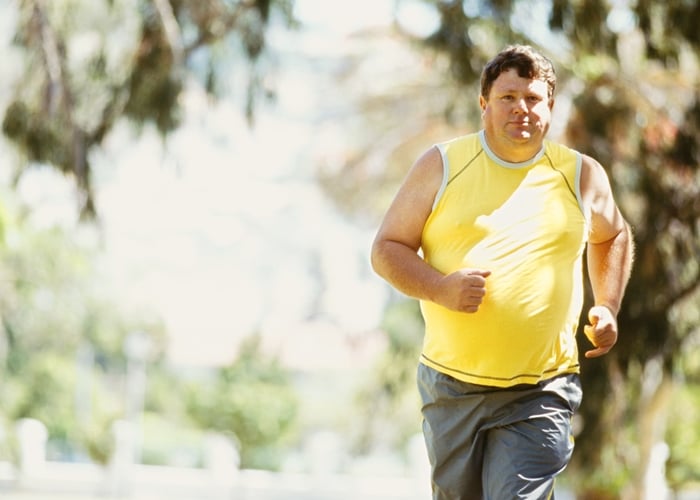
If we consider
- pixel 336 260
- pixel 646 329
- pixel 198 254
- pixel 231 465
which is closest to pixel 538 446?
pixel 646 329

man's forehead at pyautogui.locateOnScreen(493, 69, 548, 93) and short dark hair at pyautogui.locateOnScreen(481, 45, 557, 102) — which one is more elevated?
short dark hair at pyautogui.locateOnScreen(481, 45, 557, 102)

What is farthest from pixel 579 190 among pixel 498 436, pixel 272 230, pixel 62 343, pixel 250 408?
pixel 272 230

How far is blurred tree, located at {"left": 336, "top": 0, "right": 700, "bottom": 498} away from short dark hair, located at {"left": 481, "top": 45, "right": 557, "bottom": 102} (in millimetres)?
4883

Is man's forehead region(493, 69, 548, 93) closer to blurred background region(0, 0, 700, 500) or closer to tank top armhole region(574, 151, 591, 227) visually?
tank top armhole region(574, 151, 591, 227)

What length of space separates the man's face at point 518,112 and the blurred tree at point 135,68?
525 centimetres

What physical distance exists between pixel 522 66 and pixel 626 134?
6.98 m

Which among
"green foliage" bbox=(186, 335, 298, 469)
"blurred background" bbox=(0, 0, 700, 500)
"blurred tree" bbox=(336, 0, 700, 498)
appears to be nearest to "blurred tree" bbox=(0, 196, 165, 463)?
"blurred background" bbox=(0, 0, 700, 500)

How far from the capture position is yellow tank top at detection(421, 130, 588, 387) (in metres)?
3.01

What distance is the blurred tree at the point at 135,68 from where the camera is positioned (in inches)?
336

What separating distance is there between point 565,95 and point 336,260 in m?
22.5

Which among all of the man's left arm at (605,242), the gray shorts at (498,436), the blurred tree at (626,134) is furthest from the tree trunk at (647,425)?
the gray shorts at (498,436)

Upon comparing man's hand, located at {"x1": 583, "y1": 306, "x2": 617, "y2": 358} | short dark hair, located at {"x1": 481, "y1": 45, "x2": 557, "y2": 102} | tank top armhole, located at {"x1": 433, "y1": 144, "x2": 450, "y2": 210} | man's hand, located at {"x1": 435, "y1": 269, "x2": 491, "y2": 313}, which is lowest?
man's hand, located at {"x1": 583, "y1": 306, "x2": 617, "y2": 358}

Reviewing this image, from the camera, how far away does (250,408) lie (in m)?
24.8

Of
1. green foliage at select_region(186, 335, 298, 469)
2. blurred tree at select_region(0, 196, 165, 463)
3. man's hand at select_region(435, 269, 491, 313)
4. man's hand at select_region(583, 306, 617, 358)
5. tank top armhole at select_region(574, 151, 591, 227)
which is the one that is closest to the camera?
man's hand at select_region(435, 269, 491, 313)
